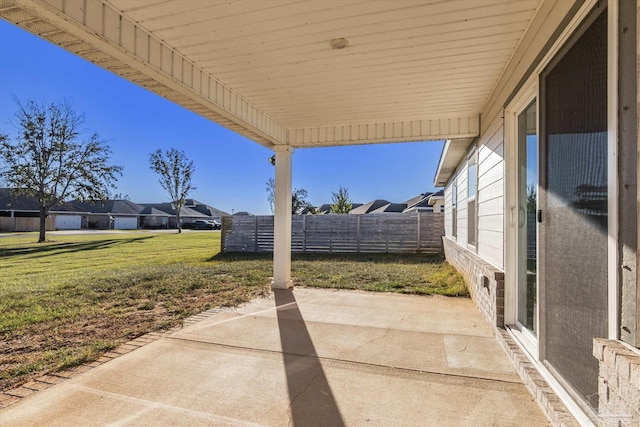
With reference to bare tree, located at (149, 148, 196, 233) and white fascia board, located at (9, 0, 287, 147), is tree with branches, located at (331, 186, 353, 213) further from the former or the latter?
white fascia board, located at (9, 0, 287, 147)

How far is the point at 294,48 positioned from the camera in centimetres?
321

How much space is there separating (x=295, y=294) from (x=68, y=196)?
23.2 metres

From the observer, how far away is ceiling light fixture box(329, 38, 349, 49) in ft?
10.0

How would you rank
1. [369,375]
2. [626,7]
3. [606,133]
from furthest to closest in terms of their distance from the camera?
[369,375] → [606,133] → [626,7]

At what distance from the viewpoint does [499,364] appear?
2961 mm

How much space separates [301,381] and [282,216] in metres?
3.86

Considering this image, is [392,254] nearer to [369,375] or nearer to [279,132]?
[279,132]

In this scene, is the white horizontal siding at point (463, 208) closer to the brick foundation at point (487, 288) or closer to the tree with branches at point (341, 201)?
the brick foundation at point (487, 288)

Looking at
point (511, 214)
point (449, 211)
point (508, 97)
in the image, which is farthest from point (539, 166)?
point (449, 211)

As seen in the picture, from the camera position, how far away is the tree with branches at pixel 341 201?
26.3 m

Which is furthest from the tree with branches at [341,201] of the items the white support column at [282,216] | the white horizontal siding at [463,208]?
the white support column at [282,216]

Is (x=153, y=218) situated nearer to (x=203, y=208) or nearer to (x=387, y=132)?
(x=203, y=208)

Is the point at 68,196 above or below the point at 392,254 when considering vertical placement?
above

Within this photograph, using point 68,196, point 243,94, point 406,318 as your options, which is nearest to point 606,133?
point 406,318
